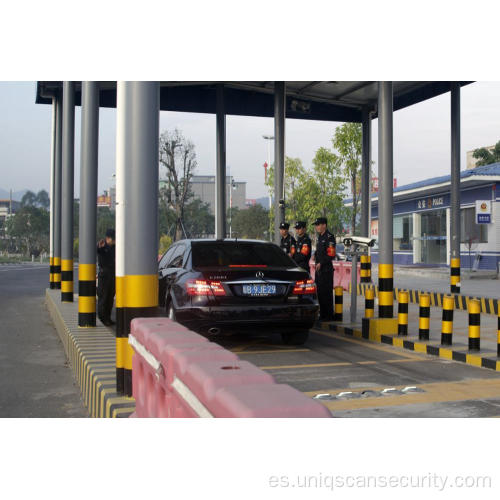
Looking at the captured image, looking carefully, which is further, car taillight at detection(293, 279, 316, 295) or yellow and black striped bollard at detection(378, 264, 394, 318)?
yellow and black striped bollard at detection(378, 264, 394, 318)

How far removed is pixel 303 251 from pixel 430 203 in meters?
21.8

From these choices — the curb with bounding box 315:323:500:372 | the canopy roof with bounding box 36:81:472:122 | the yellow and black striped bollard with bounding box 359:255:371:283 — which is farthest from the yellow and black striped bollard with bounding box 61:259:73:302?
the yellow and black striped bollard with bounding box 359:255:371:283

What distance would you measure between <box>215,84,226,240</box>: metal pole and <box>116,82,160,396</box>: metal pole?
13478 millimetres

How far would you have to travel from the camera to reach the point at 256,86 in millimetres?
18828

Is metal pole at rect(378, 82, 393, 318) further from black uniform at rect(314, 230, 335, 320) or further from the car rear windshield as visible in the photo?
the car rear windshield

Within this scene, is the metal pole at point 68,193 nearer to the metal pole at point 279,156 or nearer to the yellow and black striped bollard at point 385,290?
the metal pole at point 279,156

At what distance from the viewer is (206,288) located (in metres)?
7.73

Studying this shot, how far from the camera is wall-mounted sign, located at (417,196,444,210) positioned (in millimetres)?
30498

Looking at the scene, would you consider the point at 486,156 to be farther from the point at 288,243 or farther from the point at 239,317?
the point at 239,317

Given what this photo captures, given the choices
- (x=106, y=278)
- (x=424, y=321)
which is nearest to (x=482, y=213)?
(x=424, y=321)

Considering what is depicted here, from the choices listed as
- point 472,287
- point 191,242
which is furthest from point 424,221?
point 191,242
